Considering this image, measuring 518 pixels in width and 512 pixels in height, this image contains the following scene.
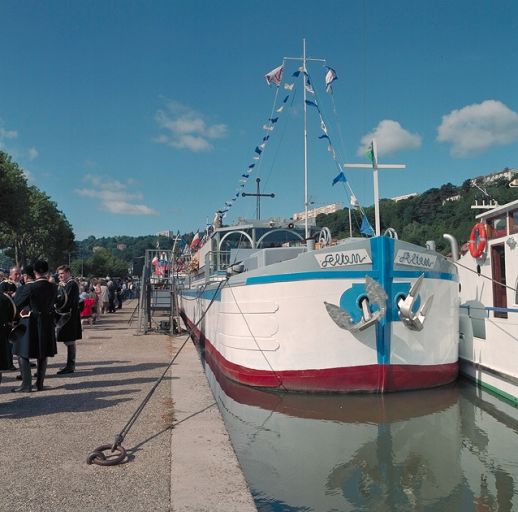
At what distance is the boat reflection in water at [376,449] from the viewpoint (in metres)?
4.26

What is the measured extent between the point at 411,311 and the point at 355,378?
123 centimetres

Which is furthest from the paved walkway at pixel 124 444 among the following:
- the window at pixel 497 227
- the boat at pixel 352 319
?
the window at pixel 497 227

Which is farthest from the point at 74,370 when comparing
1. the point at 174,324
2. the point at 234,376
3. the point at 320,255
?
the point at 174,324

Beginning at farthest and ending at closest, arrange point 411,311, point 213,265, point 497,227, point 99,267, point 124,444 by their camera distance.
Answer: point 99,267, point 213,265, point 497,227, point 411,311, point 124,444

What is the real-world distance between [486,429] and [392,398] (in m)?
1.50

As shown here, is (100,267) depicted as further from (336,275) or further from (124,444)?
(124,444)

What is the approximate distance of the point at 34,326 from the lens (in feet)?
21.6

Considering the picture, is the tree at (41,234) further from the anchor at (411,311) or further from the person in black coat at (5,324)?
the anchor at (411,311)

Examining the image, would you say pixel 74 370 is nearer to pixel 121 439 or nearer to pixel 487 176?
pixel 121 439

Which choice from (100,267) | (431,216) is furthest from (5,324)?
(100,267)

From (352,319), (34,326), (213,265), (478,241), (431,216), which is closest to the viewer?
(34,326)

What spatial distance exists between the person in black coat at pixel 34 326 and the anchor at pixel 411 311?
15.6 ft

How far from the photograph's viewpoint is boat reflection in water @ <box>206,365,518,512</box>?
14.0ft

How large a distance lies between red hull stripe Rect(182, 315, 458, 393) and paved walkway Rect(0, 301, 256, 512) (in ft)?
3.49
